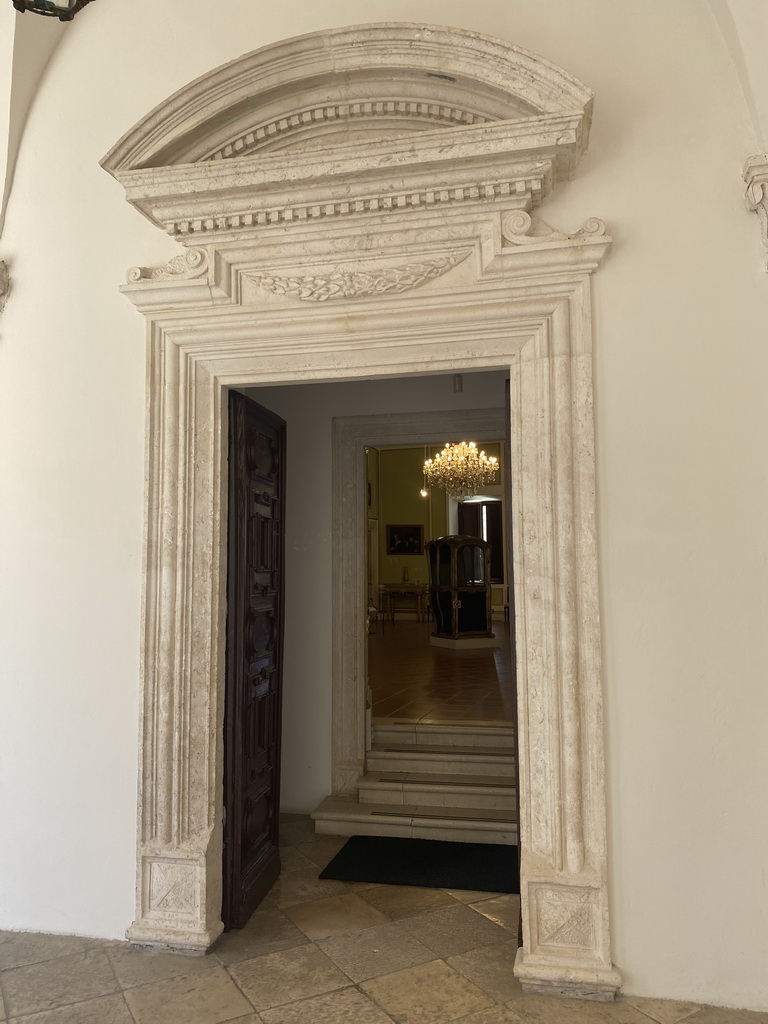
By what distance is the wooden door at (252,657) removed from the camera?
356 centimetres

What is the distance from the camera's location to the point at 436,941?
135 inches

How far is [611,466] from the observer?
123 inches

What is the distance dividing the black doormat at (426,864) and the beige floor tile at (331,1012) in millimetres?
1183

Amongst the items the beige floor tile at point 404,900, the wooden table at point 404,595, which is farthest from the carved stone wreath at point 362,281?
the wooden table at point 404,595

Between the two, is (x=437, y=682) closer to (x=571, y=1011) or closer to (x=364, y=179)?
(x=571, y=1011)

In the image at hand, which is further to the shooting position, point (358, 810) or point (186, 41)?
point (358, 810)

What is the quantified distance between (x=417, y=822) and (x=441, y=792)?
324 mm

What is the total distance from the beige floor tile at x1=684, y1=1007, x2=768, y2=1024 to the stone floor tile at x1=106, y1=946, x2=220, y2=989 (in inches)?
76.9

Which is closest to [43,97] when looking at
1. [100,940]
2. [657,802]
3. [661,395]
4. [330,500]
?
[330,500]

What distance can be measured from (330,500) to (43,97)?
3036 mm

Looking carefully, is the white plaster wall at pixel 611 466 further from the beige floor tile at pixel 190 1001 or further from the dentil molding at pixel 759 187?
the beige floor tile at pixel 190 1001

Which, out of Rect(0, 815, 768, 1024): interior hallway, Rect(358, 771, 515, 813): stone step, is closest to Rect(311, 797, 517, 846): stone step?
Rect(358, 771, 515, 813): stone step

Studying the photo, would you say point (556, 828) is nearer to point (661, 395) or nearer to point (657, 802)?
point (657, 802)

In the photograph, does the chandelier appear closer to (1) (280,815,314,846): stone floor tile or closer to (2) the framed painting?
(2) the framed painting
